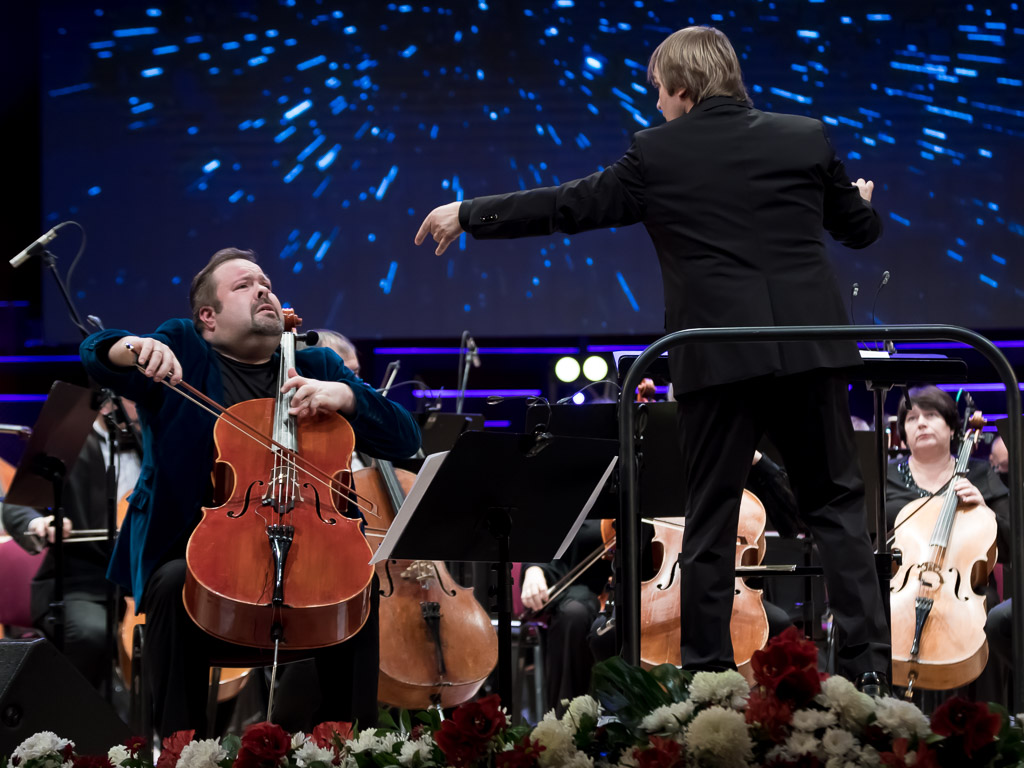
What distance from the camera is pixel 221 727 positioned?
4.14 meters

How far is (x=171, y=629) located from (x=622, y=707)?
1591 mm

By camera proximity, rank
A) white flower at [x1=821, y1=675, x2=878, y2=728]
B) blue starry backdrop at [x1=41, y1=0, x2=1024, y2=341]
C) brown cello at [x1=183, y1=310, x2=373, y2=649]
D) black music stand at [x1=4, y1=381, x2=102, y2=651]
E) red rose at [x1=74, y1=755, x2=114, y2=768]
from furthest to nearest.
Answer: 1. blue starry backdrop at [x1=41, y1=0, x2=1024, y2=341]
2. black music stand at [x1=4, y1=381, x2=102, y2=651]
3. brown cello at [x1=183, y1=310, x2=373, y2=649]
4. red rose at [x1=74, y1=755, x2=114, y2=768]
5. white flower at [x1=821, y1=675, x2=878, y2=728]

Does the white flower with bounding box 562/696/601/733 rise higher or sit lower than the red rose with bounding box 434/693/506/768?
lower

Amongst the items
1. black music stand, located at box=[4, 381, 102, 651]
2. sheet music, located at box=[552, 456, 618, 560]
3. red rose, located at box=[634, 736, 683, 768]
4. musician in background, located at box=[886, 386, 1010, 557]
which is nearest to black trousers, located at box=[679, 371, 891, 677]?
sheet music, located at box=[552, 456, 618, 560]

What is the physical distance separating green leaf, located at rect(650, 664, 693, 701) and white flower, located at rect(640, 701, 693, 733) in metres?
0.07

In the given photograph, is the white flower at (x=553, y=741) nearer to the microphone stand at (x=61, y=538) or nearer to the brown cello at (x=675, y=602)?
the brown cello at (x=675, y=602)

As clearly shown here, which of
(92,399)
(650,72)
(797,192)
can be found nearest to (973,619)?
(797,192)

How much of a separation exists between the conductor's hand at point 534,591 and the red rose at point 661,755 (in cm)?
270

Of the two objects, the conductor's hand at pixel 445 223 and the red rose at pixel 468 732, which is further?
the conductor's hand at pixel 445 223

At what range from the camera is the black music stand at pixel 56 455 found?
3.74 m

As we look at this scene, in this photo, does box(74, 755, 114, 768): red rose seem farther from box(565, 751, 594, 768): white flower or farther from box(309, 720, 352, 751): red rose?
box(565, 751, 594, 768): white flower

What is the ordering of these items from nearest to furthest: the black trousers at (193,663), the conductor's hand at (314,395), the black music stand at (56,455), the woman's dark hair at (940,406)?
the black trousers at (193,663) < the conductor's hand at (314,395) < the black music stand at (56,455) < the woman's dark hair at (940,406)

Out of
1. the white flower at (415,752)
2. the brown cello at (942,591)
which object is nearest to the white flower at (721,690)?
the white flower at (415,752)

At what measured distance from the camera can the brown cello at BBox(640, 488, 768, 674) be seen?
3420 millimetres
